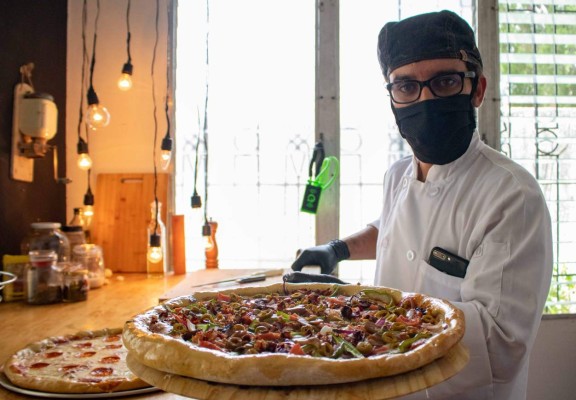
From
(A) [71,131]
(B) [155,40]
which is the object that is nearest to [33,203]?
(A) [71,131]

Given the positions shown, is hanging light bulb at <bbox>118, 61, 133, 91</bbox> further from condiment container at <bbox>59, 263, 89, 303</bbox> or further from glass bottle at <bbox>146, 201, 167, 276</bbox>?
condiment container at <bbox>59, 263, 89, 303</bbox>

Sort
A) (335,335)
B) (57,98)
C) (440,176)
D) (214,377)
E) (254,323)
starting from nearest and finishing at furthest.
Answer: (214,377), (335,335), (254,323), (440,176), (57,98)

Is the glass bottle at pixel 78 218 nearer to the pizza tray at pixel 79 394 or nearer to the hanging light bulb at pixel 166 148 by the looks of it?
the hanging light bulb at pixel 166 148

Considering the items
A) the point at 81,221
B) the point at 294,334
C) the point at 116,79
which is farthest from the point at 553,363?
the point at 116,79

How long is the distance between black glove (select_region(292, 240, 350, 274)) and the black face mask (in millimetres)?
732

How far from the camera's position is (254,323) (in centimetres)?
127

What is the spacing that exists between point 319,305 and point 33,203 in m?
2.08

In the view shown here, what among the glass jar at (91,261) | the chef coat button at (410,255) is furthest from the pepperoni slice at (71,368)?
the glass jar at (91,261)

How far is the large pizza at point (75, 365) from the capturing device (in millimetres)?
1224

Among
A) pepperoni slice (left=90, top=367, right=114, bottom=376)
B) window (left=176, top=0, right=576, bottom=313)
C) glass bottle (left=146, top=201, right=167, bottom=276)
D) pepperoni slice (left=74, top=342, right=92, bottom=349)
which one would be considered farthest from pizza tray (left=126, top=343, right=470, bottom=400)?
window (left=176, top=0, right=576, bottom=313)

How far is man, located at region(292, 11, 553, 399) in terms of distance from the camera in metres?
1.29

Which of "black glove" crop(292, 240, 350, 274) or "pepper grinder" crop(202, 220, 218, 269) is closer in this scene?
"black glove" crop(292, 240, 350, 274)

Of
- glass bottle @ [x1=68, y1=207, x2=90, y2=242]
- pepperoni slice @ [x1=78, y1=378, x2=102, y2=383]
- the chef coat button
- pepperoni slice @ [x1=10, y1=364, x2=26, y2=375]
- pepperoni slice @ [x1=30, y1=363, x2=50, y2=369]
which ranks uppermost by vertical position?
glass bottle @ [x1=68, y1=207, x2=90, y2=242]

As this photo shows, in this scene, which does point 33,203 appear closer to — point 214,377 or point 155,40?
point 155,40
